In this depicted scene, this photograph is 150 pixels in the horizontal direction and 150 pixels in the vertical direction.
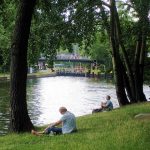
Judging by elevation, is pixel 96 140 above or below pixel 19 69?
below

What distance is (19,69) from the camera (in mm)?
17422

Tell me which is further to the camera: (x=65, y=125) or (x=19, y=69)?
(x=19, y=69)

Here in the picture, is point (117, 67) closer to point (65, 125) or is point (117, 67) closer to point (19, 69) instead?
point (19, 69)

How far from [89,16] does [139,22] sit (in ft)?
10.4

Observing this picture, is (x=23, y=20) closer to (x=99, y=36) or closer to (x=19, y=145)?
(x=19, y=145)

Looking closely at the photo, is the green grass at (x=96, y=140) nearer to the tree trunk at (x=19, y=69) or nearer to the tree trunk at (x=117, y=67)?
the tree trunk at (x=19, y=69)

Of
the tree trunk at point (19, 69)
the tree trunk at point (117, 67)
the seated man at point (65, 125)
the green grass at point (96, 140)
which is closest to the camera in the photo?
the green grass at point (96, 140)

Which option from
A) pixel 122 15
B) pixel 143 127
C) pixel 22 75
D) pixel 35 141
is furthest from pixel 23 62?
pixel 122 15

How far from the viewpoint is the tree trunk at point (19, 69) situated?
17203 millimetres

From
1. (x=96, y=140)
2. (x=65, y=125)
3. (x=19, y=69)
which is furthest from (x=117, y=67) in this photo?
(x=96, y=140)

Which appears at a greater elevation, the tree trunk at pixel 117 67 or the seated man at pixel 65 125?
the tree trunk at pixel 117 67

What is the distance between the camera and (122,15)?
3844 cm

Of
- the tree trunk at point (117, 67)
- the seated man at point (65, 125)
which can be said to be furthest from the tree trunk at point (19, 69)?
the tree trunk at point (117, 67)

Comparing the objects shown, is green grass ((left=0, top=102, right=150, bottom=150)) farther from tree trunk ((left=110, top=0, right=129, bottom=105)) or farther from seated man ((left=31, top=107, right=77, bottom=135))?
tree trunk ((left=110, top=0, right=129, bottom=105))
